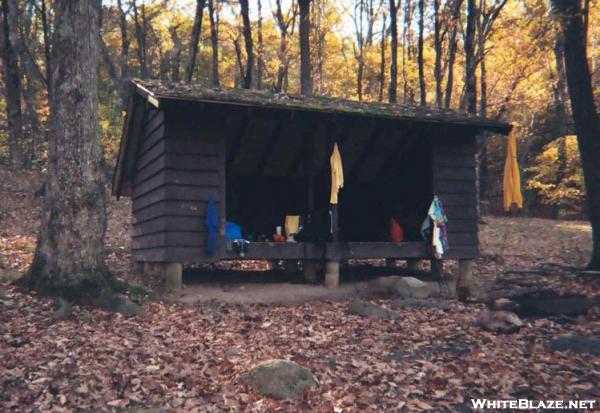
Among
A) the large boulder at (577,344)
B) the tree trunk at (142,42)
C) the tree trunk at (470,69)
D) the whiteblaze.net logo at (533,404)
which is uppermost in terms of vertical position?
the tree trunk at (142,42)

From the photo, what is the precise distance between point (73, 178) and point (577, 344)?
7.82 m

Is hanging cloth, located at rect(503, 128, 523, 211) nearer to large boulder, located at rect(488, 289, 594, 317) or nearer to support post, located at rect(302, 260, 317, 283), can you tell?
large boulder, located at rect(488, 289, 594, 317)

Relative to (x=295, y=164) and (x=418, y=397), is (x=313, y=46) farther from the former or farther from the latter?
(x=418, y=397)

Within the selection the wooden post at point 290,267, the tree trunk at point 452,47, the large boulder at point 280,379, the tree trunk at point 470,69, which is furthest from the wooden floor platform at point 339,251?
the tree trunk at point 452,47

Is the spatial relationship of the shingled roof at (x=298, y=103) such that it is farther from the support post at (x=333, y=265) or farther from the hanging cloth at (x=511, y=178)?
the support post at (x=333, y=265)

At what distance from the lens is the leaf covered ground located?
5.89 m

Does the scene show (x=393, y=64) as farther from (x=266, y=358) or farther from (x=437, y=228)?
(x=266, y=358)

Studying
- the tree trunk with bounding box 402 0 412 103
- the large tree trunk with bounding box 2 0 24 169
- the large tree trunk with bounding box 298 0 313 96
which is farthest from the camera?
the tree trunk with bounding box 402 0 412 103

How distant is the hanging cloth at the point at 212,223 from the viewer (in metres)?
11.8

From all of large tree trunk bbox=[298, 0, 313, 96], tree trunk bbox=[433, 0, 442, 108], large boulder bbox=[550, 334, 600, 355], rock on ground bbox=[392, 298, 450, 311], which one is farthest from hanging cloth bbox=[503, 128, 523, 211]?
tree trunk bbox=[433, 0, 442, 108]

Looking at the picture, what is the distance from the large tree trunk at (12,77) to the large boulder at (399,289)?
1883 cm

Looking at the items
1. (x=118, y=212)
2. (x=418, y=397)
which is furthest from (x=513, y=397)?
(x=118, y=212)

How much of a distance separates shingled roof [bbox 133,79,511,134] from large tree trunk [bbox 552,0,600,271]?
166 cm

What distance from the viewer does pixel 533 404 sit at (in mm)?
5738
